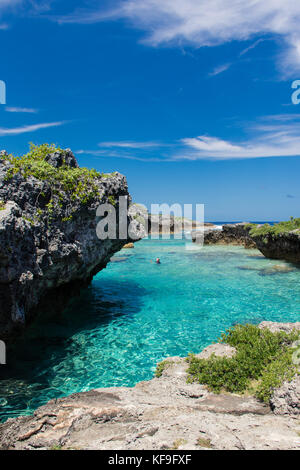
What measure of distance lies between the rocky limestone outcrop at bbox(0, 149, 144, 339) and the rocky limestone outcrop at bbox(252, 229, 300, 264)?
1722 cm

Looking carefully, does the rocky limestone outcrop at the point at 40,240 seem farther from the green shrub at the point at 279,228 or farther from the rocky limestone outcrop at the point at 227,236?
the rocky limestone outcrop at the point at 227,236

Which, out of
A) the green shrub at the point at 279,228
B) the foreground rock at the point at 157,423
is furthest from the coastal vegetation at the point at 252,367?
the green shrub at the point at 279,228

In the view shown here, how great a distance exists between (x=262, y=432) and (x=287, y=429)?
1.32ft

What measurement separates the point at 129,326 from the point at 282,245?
1949 cm

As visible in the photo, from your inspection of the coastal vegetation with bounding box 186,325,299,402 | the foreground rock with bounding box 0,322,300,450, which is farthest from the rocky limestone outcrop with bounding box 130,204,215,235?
the foreground rock with bounding box 0,322,300,450

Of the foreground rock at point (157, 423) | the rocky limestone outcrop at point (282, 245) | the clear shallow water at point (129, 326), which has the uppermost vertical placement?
the rocky limestone outcrop at point (282, 245)

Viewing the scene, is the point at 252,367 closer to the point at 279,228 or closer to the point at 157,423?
the point at 157,423

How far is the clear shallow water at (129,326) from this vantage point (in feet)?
25.5

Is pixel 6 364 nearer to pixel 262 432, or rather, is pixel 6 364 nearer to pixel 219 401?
pixel 219 401

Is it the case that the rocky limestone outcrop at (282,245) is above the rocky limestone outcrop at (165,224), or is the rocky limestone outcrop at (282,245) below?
below

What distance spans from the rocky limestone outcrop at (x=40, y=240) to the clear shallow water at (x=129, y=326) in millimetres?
1351

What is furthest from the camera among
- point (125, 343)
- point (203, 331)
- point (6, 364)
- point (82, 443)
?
point (203, 331)
